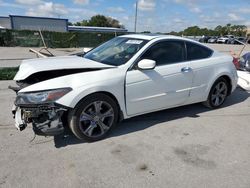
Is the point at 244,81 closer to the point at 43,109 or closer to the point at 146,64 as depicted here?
the point at 146,64

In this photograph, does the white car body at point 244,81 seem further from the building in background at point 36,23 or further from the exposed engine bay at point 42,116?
the building in background at point 36,23

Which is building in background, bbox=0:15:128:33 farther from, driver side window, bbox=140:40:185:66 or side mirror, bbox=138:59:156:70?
side mirror, bbox=138:59:156:70

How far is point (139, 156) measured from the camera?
342cm

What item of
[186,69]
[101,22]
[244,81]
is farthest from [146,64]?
[101,22]

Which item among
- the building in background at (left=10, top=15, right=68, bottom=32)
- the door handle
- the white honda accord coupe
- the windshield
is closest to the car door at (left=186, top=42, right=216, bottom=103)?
the white honda accord coupe

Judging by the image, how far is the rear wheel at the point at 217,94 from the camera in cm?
527

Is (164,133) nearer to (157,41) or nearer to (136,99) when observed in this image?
(136,99)

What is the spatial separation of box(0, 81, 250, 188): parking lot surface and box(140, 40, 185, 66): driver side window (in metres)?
1.13

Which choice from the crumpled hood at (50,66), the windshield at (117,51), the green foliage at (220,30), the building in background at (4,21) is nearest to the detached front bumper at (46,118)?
the crumpled hood at (50,66)

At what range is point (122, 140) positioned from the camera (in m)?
3.87

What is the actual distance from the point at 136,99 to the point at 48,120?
1399mm

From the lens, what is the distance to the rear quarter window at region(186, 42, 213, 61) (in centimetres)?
481

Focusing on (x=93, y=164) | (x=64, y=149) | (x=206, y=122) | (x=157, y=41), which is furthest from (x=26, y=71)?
(x=206, y=122)

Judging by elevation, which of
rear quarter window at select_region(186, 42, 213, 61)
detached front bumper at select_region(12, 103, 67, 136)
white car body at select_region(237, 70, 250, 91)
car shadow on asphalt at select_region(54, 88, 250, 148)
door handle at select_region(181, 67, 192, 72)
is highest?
rear quarter window at select_region(186, 42, 213, 61)
